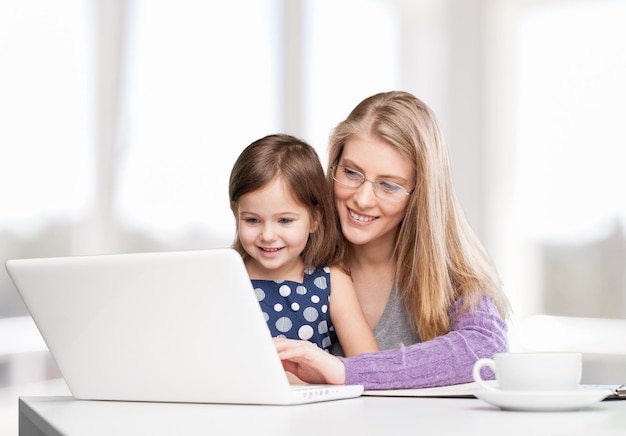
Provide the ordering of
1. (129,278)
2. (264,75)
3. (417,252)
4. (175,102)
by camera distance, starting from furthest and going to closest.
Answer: (264,75) → (175,102) → (417,252) → (129,278)

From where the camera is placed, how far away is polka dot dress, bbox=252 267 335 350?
5.76 ft

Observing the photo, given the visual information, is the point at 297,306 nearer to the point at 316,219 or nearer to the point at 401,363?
the point at 316,219

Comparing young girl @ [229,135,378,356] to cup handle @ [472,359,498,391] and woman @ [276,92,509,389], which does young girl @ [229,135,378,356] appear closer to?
woman @ [276,92,509,389]

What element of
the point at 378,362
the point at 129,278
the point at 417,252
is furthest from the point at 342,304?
the point at 129,278

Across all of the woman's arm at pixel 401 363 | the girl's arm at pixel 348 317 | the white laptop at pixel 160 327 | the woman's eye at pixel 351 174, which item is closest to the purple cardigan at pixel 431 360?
the woman's arm at pixel 401 363

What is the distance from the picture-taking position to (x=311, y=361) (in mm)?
1255

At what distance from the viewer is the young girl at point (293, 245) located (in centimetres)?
171

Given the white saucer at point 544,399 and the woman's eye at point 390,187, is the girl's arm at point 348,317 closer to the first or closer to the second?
the woman's eye at point 390,187

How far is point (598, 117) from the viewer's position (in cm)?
414

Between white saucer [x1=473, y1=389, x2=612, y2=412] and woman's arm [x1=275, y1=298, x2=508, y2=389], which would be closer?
white saucer [x1=473, y1=389, x2=612, y2=412]

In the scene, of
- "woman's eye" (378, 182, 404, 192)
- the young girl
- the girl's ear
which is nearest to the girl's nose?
the young girl

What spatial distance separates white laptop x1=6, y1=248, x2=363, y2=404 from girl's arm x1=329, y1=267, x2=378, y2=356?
1.82 ft

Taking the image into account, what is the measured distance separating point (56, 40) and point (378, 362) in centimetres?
253

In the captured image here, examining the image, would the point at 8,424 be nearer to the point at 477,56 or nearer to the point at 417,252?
the point at 417,252
